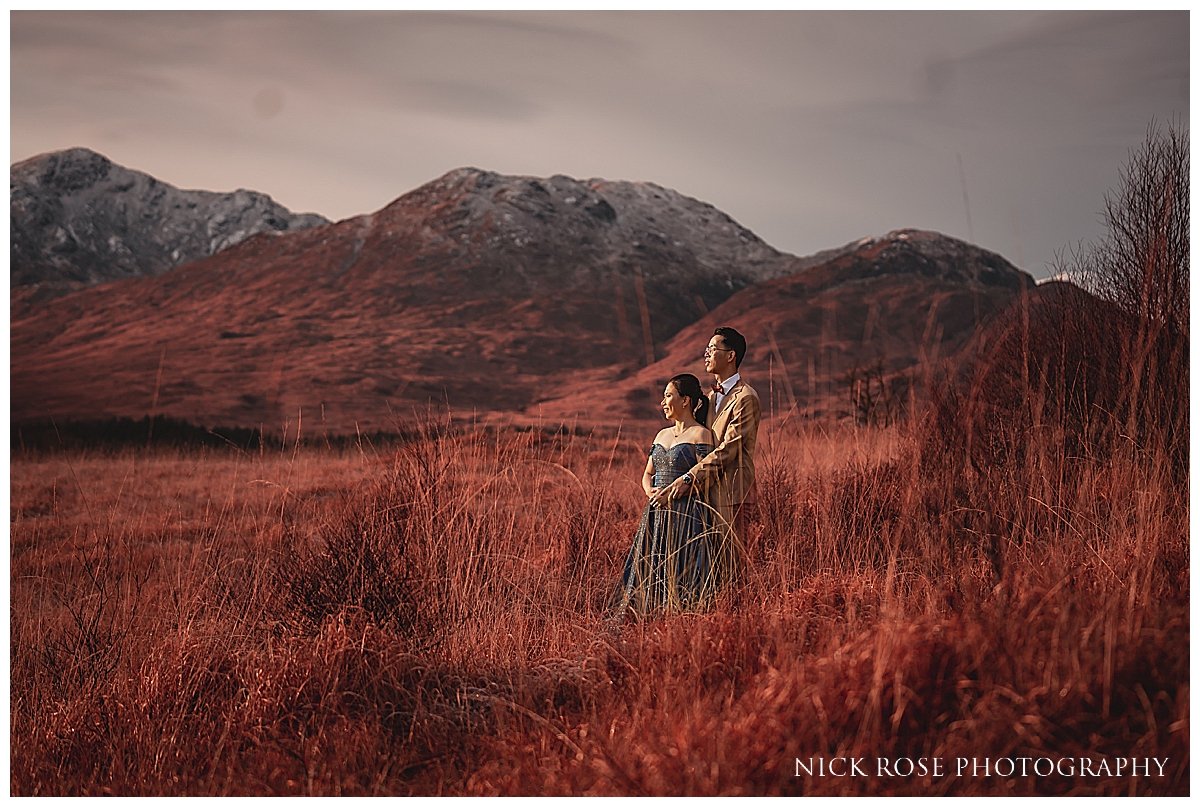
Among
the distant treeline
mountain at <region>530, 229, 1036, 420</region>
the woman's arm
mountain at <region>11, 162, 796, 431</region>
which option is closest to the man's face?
the woman's arm

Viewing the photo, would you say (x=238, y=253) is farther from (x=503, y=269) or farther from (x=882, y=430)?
(x=882, y=430)

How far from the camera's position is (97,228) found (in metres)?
119

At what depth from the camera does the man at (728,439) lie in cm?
336

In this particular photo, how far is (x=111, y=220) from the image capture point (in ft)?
405

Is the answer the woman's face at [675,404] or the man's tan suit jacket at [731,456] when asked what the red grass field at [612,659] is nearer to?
the man's tan suit jacket at [731,456]

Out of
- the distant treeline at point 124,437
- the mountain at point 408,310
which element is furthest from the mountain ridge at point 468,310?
the distant treeline at point 124,437

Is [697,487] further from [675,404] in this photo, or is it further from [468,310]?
[468,310]

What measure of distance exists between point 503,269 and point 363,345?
21553 mm

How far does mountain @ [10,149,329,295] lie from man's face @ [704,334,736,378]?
97.3 metres

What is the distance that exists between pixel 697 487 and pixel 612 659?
0.75m

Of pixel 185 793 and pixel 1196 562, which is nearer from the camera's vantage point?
pixel 185 793

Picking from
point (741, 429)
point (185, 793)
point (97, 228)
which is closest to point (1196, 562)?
point (741, 429)

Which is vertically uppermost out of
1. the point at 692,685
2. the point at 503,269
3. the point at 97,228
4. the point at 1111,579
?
the point at 97,228

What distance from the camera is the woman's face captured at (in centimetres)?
343
